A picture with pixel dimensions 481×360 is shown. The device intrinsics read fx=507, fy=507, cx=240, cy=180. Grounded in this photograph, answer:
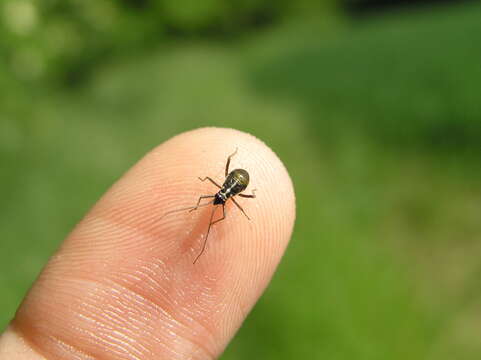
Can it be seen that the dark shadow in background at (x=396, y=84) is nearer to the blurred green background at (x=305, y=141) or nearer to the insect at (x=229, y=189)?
the blurred green background at (x=305, y=141)

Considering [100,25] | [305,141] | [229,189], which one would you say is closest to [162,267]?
[229,189]

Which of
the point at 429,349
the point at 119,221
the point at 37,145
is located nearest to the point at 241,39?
the point at 37,145

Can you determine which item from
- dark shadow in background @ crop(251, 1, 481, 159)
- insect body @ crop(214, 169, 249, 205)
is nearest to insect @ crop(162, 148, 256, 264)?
insect body @ crop(214, 169, 249, 205)

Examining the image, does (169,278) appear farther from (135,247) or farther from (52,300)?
(52,300)

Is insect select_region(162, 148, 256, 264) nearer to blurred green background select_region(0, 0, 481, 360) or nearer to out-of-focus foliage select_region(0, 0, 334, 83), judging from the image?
blurred green background select_region(0, 0, 481, 360)

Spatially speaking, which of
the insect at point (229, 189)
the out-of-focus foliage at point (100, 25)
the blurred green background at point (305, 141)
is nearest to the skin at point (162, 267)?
the insect at point (229, 189)

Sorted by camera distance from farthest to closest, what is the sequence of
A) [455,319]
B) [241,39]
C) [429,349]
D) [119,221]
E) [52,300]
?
[241,39]
[455,319]
[429,349]
[119,221]
[52,300]
